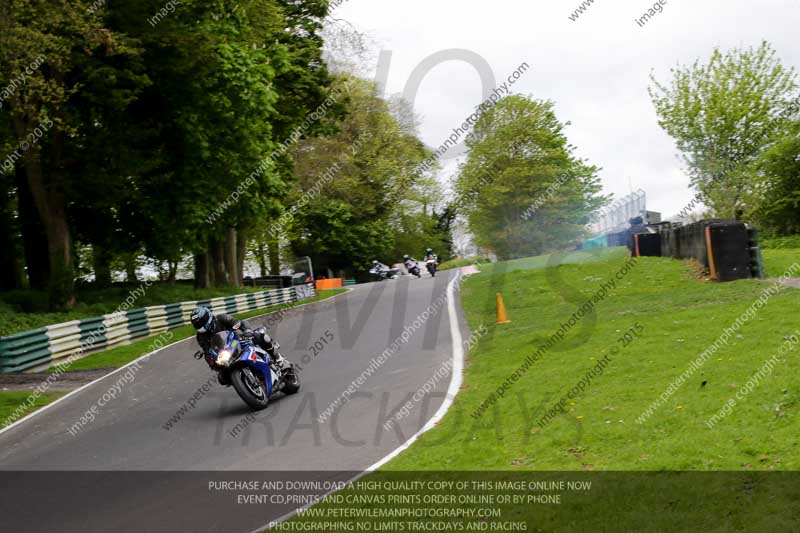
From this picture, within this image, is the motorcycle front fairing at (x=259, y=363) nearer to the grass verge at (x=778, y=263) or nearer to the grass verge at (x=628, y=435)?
the grass verge at (x=628, y=435)

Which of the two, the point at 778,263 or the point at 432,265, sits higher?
the point at 432,265

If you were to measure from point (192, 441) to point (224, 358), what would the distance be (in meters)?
1.37

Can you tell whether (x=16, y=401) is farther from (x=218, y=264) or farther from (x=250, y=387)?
(x=218, y=264)

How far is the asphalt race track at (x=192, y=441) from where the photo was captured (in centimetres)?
757

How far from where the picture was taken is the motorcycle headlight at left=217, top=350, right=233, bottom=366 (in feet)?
37.1

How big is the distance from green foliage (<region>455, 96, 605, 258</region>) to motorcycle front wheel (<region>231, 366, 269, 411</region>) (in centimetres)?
6858

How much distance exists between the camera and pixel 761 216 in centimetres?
3953

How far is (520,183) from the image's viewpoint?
79.9 meters

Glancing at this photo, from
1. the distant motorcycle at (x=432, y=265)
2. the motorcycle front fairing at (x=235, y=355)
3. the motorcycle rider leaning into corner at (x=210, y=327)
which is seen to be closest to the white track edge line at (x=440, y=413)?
the motorcycle front fairing at (x=235, y=355)

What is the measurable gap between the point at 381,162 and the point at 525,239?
775 inches

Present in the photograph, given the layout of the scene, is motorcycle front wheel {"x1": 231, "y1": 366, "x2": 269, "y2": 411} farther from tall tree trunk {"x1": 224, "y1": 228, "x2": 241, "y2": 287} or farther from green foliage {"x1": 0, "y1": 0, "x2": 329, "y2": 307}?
tall tree trunk {"x1": 224, "y1": 228, "x2": 241, "y2": 287}

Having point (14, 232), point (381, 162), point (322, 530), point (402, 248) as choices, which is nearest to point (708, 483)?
point (322, 530)

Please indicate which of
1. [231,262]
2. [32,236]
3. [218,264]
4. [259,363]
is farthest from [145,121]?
[259,363]

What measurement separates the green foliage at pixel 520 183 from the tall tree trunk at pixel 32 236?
2177 inches
